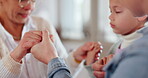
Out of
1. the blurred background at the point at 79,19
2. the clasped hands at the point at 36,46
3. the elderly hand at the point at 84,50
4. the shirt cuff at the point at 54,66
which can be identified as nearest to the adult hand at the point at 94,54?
the elderly hand at the point at 84,50

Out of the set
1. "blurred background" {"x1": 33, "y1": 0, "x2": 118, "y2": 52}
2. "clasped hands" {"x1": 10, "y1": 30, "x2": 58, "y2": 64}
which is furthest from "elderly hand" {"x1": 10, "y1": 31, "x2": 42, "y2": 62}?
"blurred background" {"x1": 33, "y1": 0, "x2": 118, "y2": 52}

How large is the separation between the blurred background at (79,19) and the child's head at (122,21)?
1.66m

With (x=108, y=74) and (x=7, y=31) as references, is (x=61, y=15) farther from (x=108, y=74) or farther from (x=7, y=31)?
(x=108, y=74)

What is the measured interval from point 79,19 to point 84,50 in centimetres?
160

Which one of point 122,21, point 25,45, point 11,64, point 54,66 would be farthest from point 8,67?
point 122,21

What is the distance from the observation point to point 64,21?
9.73 feet

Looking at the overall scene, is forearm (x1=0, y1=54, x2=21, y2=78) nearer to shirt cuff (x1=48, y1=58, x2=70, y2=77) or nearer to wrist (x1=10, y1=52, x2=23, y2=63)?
wrist (x1=10, y1=52, x2=23, y2=63)

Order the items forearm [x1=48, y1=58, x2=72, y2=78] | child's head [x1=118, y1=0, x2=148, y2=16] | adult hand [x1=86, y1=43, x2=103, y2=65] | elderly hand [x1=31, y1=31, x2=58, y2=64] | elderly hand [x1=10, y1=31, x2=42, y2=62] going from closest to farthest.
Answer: child's head [x1=118, y1=0, x2=148, y2=16] → forearm [x1=48, y1=58, x2=72, y2=78] → elderly hand [x1=31, y1=31, x2=58, y2=64] → elderly hand [x1=10, y1=31, x2=42, y2=62] → adult hand [x1=86, y1=43, x2=103, y2=65]

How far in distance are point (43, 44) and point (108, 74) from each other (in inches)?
16.8

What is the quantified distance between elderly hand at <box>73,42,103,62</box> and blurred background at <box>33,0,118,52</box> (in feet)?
4.05

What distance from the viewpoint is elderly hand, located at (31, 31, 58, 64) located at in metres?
0.94

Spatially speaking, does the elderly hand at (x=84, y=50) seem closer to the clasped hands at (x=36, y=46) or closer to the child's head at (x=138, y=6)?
the clasped hands at (x=36, y=46)

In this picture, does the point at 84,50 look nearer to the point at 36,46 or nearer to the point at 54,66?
the point at 36,46

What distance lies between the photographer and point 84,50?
50.8 inches
